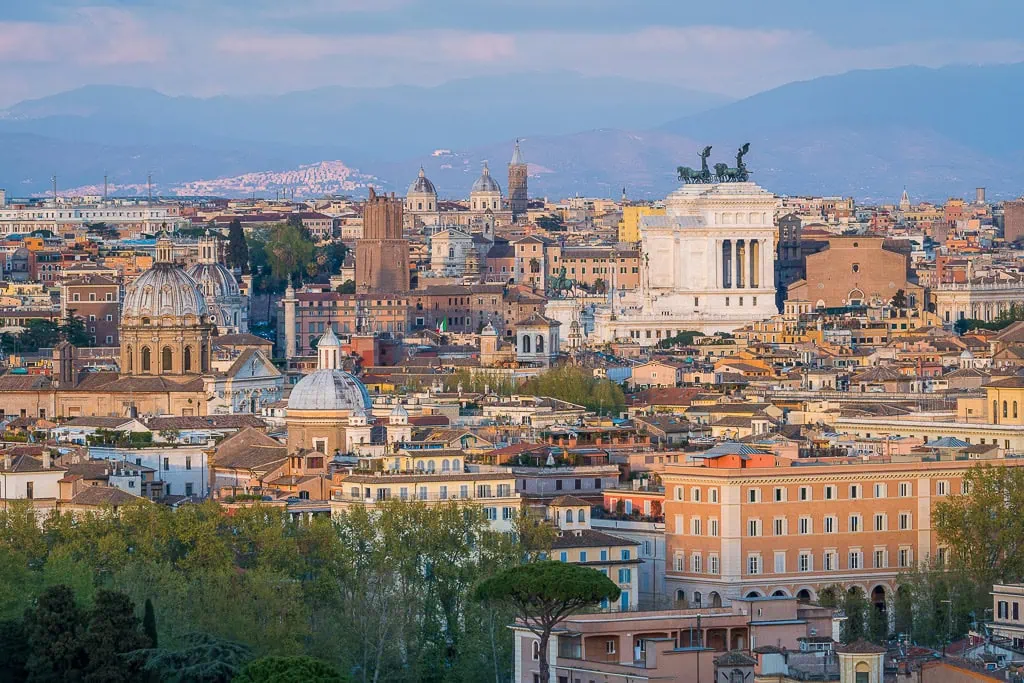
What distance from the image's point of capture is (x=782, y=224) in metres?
150

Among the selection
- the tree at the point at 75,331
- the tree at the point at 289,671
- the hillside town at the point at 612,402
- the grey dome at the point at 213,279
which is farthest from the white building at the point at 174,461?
the grey dome at the point at 213,279

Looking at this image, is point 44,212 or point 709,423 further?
point 44,212

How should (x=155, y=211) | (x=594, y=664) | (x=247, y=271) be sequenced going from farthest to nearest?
(x=155, y=211), (x=247, y=271), (x=594, y=664)

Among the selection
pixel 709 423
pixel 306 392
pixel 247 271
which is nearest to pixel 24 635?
pixel 306 392

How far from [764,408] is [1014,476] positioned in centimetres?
2387

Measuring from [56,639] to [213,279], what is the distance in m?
84.3

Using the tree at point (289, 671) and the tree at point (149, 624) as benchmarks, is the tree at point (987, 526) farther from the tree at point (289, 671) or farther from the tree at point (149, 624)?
the tree at point (289, 671)

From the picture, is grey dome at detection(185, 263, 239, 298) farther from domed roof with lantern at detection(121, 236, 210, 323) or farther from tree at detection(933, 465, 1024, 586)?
tree at detection(933, 465, 1024, 586)

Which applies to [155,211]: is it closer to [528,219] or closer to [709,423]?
[528,219]

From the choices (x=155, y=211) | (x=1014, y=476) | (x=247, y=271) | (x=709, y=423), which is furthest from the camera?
(x=155, y=211)

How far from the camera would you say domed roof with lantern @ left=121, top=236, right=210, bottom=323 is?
9600 cm

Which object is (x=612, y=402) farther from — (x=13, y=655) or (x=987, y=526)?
(x=13, y=655)

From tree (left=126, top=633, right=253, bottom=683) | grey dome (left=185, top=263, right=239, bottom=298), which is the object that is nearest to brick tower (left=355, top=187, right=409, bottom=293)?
grey dome (left=185, top=263, right=239, bottom=298)

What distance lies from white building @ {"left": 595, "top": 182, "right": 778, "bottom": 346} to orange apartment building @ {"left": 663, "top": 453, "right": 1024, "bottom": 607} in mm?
69022
